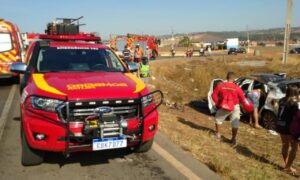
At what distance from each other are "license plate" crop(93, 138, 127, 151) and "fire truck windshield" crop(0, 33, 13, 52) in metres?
11.8

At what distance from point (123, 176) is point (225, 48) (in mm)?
81928

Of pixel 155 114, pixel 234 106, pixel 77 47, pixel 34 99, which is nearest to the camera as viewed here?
pixel 34 99

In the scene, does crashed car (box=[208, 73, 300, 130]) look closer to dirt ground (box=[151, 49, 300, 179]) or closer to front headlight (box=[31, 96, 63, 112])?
dirt ground (box=[151, 49, 300, 179])

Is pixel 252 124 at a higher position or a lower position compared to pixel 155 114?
lower

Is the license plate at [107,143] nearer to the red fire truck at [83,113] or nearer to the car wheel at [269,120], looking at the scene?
the red fire truck at [83,113]

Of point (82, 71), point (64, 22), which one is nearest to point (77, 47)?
point (82, 71)

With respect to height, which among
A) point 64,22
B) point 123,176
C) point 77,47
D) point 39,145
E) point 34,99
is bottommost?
point 123,176

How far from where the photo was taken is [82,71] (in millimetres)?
6262

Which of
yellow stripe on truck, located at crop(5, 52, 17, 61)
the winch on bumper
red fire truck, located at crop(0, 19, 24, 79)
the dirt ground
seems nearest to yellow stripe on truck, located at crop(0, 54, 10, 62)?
red fire truck, located at crop(0, 19, 24, 79)

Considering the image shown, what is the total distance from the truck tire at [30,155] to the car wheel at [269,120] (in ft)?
24.2

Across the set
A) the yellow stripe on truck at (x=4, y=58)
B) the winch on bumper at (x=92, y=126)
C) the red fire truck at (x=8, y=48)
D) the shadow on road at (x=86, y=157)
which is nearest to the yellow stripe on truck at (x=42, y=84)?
the winch on bumper at (x=92, y=126)

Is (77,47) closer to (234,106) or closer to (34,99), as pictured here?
(34,99)

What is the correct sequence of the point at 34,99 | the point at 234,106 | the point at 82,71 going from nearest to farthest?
the point at 34,99, the point at 82,71, the point at 234,106

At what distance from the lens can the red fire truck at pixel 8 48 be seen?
15469mm
